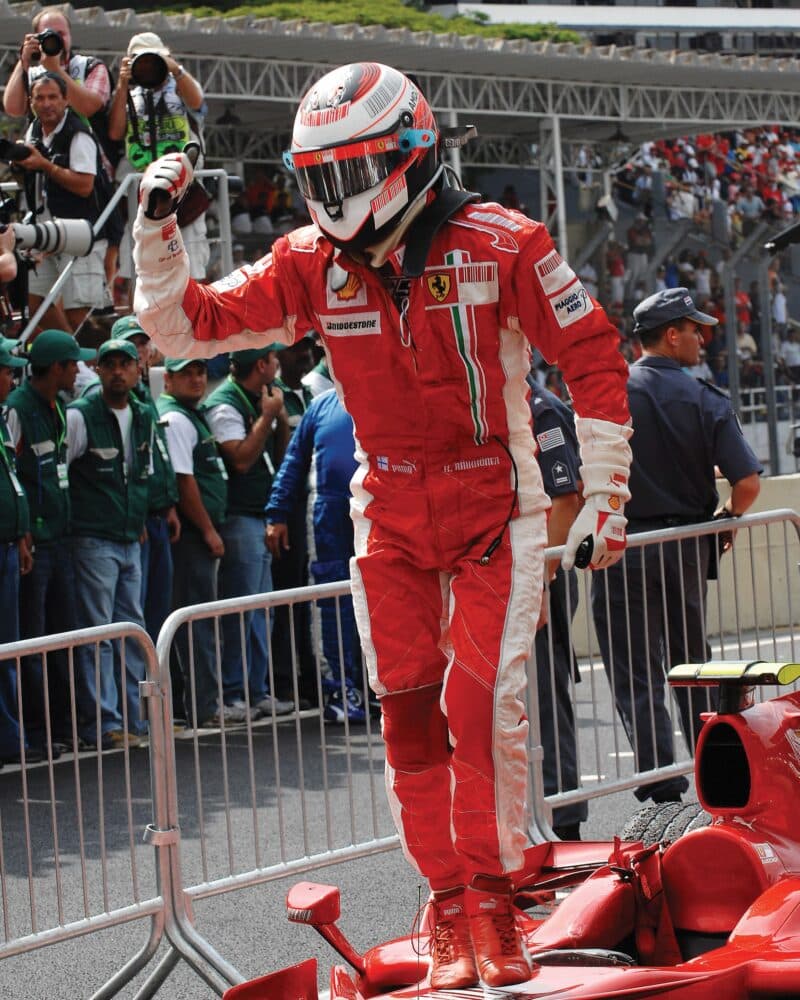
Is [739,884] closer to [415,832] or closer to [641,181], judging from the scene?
[415,832]

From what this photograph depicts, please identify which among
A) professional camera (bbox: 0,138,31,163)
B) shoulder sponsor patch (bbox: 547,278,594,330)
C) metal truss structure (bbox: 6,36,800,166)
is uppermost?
metal truss structure (bbox: 6,36,800,166)

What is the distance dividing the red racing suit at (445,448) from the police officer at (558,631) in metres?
1.94

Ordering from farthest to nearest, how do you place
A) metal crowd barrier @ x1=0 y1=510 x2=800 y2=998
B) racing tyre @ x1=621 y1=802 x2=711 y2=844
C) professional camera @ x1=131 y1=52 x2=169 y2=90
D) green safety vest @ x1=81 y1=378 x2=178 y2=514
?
1. professional camera @ x1=131 y1=52 x2=169 y2=90
2. green safety vest @ x1=81 y1=378 x2=178 y2=514
3. racing tyre @ x1=621 y1=802 x2=711 y2=844
4. metal crowd barrier @ x1=0 y1=510 x2=800 y2=998

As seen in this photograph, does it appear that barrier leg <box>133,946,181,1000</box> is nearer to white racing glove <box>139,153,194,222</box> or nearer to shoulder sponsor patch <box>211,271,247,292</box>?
shoulder sponsor patch <box>211,271,247,292</box>

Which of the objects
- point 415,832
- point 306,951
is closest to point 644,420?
point 306,951

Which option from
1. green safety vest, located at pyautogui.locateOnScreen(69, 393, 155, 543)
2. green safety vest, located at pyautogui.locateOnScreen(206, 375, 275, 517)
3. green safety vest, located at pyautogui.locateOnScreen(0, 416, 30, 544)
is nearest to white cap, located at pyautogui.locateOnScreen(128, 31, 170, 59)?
green safety vest, located at pyautogui.locateOnScreen(206, 375, 275, 517)

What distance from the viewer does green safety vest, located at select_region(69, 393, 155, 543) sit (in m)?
8.16

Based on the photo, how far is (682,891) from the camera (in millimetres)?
4059

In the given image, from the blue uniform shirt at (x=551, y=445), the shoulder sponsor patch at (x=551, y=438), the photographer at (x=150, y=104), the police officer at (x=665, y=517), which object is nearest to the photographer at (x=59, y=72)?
the photographer at (x=150, y=104)

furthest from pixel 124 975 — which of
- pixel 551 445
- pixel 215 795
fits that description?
pixel 551 445

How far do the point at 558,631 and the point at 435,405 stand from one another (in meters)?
2.41

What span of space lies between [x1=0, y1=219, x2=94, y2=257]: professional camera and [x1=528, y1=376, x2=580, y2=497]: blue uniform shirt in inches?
169

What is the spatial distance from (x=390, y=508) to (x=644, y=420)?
9.11ft

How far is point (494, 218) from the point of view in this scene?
4129 millimetres
